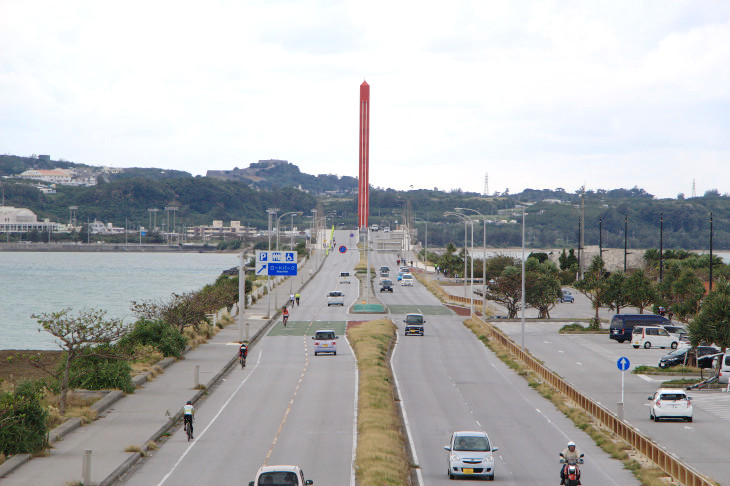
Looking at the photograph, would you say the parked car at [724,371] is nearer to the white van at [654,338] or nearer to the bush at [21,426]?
the white van at [654,338]

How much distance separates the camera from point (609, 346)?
201 ft

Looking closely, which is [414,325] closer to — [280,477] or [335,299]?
[335,299]

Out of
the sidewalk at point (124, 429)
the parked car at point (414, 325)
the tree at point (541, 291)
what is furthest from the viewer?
the tree at point (541, 291)

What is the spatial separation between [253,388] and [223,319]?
34560 mm

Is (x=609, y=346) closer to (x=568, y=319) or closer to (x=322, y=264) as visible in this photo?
(x=568, y=319)

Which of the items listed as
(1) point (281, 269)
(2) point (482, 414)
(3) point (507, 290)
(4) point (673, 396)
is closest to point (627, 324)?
(3) point (507, 290)

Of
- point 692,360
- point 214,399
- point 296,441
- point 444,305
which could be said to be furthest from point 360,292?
point 296,441

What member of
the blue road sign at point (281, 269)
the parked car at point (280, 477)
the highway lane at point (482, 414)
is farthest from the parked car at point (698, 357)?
the blue road sign at point (281, 269)

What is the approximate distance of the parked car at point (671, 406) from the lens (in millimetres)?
34750

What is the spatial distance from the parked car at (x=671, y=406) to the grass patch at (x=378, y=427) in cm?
997

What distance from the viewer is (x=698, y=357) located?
50156mm

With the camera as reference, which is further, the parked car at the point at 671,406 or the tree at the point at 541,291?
the tree at the point at 541,291

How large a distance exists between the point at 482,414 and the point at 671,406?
7.22 m

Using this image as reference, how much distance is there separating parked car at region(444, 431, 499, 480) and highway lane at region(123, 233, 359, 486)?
2.93 m
